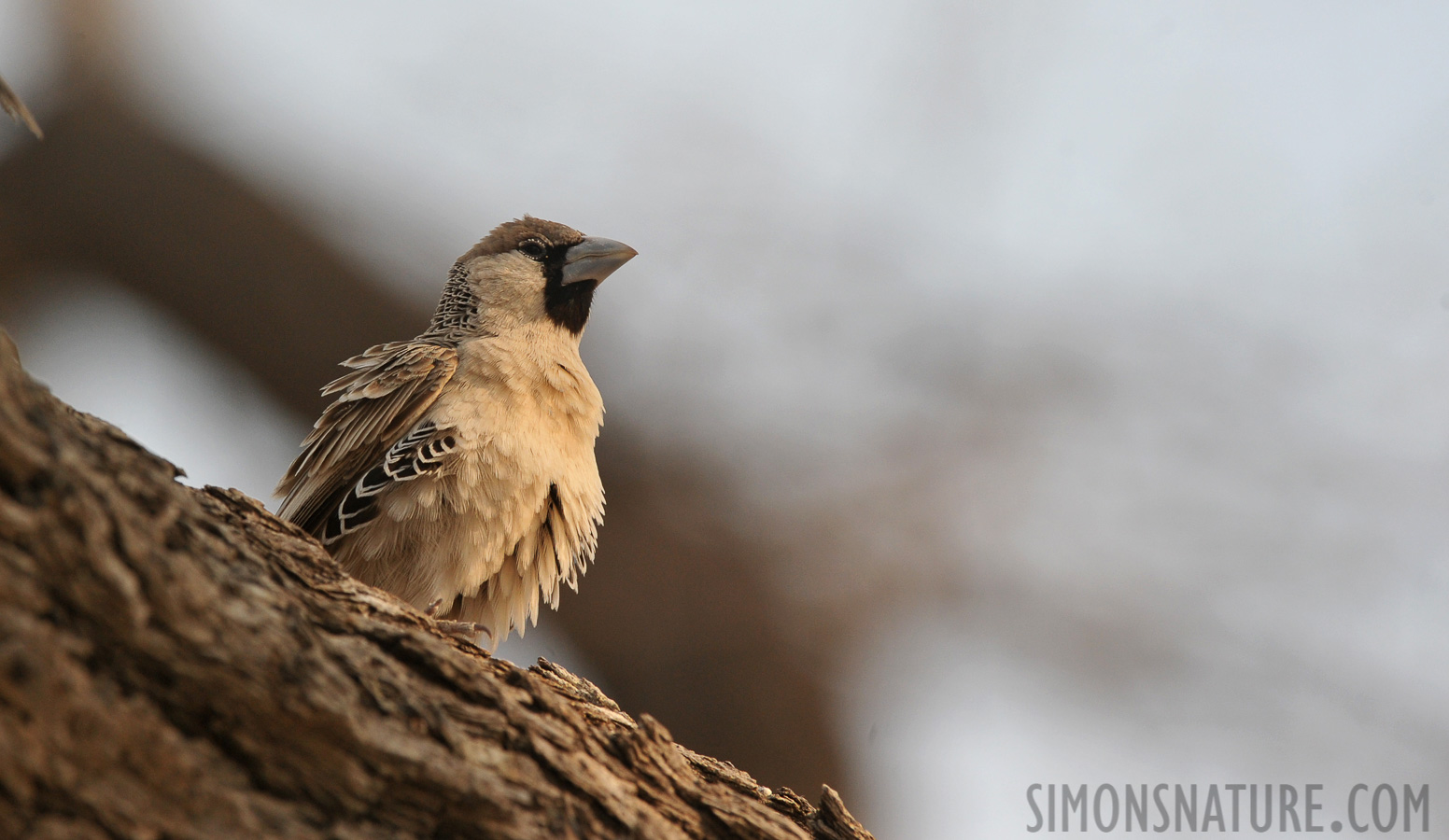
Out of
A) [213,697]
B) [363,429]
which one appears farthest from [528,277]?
[213,697]

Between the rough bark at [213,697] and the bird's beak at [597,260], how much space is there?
281 centimetres

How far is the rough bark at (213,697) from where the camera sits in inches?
55.4

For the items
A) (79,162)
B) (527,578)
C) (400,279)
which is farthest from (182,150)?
(527,578)

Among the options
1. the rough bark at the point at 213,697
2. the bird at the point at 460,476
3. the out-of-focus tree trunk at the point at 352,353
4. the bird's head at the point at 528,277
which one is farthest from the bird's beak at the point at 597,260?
the rough bark at the point at 213,697

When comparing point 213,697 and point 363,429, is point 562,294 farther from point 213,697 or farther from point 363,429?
point 213,697

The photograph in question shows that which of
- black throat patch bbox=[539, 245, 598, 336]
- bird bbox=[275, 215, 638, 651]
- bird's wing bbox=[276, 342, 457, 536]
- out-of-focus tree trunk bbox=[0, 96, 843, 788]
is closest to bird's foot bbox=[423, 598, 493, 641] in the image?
bird bbox=[275, 215, 638, 651]

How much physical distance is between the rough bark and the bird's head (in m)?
2.67

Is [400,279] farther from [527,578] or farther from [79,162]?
[527,578]

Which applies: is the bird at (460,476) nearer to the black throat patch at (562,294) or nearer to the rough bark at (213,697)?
the black throat patch at (562,294)

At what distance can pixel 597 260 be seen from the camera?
4.79 m

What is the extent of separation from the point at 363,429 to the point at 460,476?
1.79 ft

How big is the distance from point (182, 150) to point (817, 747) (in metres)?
4.21

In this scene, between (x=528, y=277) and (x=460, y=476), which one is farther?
(x=528, y=277)

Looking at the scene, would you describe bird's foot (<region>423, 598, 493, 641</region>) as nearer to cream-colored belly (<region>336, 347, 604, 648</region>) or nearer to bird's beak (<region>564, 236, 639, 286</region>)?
cream-colored belly (<region>336, 347, 604, 648</region>)
